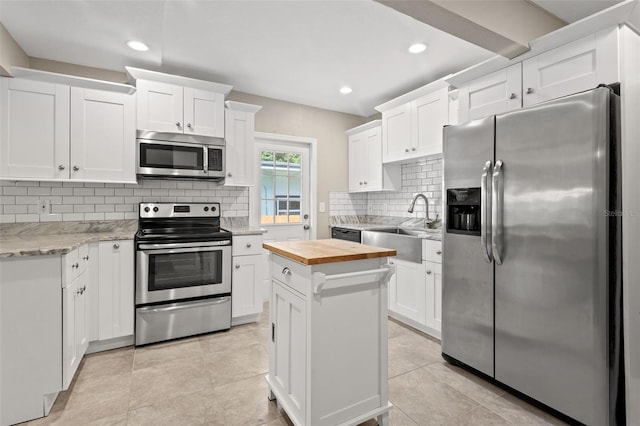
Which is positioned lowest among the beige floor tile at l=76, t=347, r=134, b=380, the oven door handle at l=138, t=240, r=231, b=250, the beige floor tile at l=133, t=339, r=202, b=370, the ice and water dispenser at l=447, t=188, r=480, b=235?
the beige floor tile at l=76, t=347, r=134, b=380

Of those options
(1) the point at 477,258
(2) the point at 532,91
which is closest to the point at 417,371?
(1) the point at 477,258

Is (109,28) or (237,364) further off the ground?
(109,28)

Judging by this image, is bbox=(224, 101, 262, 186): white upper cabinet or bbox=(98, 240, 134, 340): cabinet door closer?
bbox=(98, 240, 134, 340): cabinet door

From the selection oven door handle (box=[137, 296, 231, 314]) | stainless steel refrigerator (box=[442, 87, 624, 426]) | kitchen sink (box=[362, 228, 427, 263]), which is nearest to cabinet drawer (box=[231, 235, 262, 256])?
oven door handle (box=[137, 296, 231, 314])

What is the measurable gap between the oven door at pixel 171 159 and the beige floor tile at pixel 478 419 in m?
2.87

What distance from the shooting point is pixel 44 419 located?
183cm

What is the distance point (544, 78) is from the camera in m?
1.98

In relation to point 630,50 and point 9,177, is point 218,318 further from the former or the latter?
point 630,50

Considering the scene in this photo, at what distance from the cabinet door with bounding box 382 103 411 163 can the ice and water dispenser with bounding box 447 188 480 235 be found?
3.98ft

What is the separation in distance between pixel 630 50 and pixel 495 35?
2.23 ft

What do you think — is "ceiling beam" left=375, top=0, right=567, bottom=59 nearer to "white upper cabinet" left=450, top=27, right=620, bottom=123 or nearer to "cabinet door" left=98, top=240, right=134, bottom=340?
"white upper cabinet" left=450, top=27, right=620, bottom=123

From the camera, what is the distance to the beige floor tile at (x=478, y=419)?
1779 millimetres

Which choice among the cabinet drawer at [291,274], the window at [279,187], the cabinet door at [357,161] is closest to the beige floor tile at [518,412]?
the cabinet drawer at [291,274]

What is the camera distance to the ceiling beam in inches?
65.3
